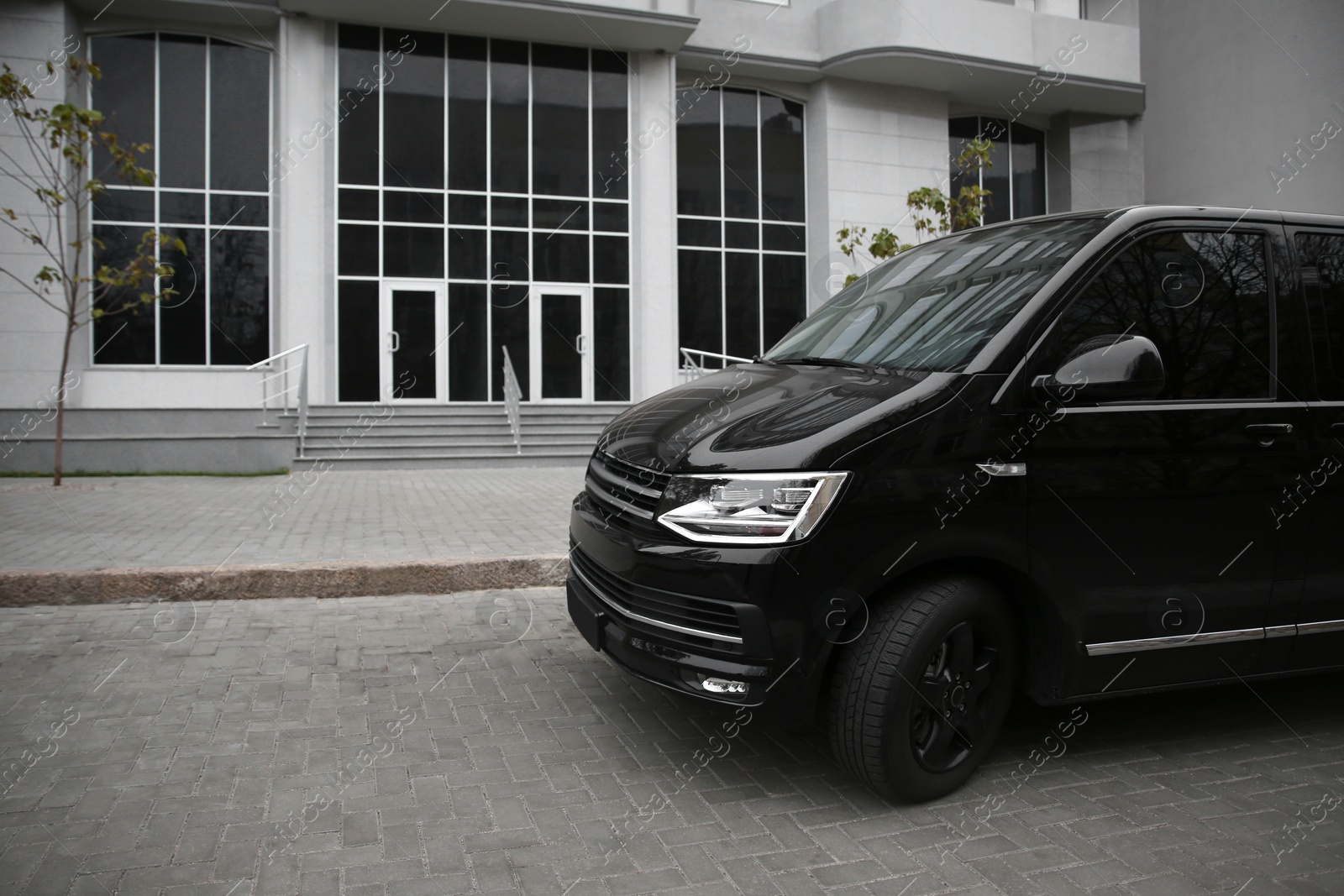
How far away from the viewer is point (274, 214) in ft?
65.5

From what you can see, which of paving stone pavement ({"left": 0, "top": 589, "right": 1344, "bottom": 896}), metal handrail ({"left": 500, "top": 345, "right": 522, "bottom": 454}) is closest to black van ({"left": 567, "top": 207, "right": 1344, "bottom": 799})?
paving stone pavement ({"left": 0, "top": 589, "right": 1344, "bottom": 896})

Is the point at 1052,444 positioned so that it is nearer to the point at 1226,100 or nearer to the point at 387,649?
the point at 387,649

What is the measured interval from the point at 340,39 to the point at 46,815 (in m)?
20.3

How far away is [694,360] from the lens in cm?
2266

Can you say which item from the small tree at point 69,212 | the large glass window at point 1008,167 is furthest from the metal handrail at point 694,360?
the small tree at point 69,212

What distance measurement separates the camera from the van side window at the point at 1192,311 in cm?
351

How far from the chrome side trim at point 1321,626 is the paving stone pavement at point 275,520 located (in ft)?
15.8

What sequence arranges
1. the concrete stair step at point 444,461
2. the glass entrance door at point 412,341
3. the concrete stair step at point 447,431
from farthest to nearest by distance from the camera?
the glass entrance door at point 412,341 < the concrete stair step at point 447,431 < the concrete stair step at point 444,461

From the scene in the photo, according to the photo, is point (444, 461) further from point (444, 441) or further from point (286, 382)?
point (286, 382)

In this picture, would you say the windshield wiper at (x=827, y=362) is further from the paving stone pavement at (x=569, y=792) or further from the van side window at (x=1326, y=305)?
the van side window at (x=1326, y=305)

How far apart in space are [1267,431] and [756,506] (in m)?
2.10

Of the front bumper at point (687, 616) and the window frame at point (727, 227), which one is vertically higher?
the window frame at point (727, 227)

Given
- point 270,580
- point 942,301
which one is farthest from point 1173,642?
point 270,580

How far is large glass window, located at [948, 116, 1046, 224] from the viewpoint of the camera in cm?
2533
